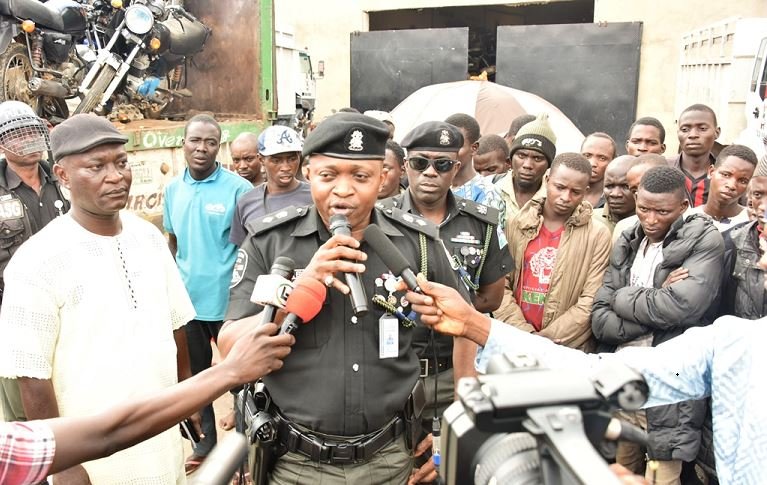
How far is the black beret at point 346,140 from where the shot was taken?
2.05 m

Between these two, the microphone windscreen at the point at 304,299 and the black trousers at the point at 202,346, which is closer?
the microphone windscreen at the point at 304,299

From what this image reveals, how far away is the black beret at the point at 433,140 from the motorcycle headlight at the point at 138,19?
550 centimetres

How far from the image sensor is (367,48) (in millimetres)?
15867

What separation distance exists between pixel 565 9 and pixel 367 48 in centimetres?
613

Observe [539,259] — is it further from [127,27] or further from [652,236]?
[127,27]

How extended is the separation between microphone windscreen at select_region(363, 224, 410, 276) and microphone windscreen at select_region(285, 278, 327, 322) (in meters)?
0.24

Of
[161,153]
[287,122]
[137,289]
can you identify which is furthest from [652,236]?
[287,122]

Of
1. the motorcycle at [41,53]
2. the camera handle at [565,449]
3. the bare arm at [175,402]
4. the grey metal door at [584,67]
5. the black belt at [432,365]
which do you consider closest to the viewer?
the camera handle at [565,449]

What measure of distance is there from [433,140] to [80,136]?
67.6 inches

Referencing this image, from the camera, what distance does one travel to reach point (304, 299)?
1.77 m

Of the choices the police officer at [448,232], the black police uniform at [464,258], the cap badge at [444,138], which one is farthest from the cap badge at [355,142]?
the cap badge at [444,138]

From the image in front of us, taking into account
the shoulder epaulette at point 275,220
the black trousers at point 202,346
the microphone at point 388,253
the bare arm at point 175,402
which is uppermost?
the shoulder epaulette at point 275,220

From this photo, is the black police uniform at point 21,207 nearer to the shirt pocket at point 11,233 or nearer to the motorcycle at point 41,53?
the shirt pocket at point 11,233

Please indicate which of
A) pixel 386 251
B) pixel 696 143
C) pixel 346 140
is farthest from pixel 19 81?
pixel 696 143
